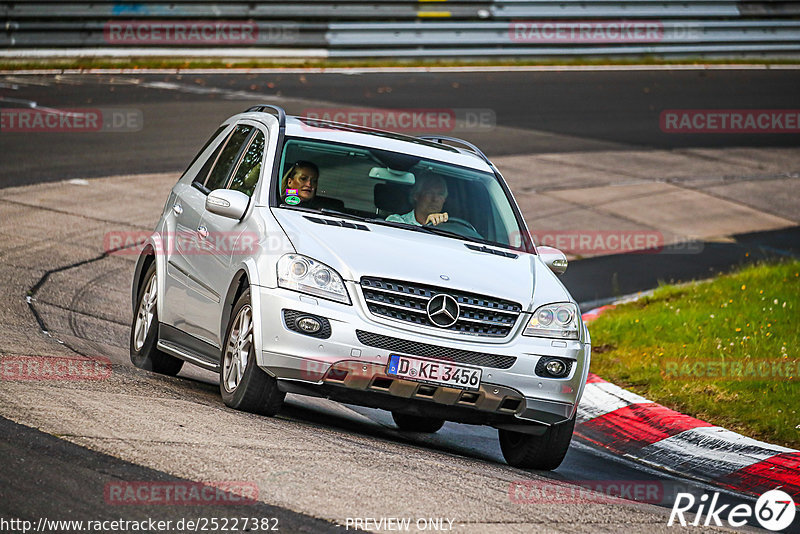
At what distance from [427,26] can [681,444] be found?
70.8 feet

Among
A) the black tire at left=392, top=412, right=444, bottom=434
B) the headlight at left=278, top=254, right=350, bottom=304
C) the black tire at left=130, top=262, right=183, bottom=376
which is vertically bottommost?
the black tire at left=392, top=412, right=444, bottom=434

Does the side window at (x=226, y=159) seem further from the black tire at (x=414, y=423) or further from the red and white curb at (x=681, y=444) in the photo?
the red and white curb at (x=681, y=444)

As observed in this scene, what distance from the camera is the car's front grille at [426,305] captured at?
6965mm

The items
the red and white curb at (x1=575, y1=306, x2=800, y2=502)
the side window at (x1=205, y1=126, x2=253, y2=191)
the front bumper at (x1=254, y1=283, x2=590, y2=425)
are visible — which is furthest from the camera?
the side window at (x1=205, y1=126, x2=253, y2=191)

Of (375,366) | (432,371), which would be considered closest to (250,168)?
(375,366)

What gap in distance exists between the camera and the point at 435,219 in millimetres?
8156

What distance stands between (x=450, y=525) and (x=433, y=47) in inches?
987

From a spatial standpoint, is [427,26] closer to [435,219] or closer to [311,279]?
[435,219]

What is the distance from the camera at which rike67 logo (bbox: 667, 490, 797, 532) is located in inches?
260

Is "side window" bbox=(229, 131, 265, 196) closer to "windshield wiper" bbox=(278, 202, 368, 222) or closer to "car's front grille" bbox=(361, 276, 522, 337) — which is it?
"windshield wiper" bbox=(278, 202, 368, 222)

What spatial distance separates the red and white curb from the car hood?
187cm

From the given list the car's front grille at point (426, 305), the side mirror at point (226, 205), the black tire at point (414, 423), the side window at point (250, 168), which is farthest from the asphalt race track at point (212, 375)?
the side window at point (250, 168)

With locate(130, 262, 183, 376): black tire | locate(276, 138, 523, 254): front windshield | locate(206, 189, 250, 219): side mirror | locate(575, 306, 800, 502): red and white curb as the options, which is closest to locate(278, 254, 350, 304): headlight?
locate(206, 189, 250, 219): side mirror

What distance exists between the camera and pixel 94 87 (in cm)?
2312
